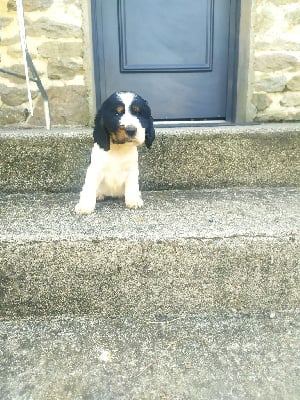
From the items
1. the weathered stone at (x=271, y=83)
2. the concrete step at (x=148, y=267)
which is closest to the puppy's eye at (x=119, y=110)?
the concrete step at (x=148, y=267)

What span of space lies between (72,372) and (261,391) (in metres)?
0.58

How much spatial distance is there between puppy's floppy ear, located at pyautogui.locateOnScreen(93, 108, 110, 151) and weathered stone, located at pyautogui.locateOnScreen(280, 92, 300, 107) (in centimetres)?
168

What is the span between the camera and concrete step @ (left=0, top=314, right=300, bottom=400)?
3.76ft

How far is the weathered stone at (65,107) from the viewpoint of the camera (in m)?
2.75

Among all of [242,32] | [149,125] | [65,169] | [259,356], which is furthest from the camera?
[242,32]

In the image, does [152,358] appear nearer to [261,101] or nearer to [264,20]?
[261,101]

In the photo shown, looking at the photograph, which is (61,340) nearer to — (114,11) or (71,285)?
(71,285)

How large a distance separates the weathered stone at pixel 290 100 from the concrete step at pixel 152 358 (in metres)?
1.87

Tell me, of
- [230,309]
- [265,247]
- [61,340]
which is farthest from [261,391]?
[61,340]

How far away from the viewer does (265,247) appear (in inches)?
57.1

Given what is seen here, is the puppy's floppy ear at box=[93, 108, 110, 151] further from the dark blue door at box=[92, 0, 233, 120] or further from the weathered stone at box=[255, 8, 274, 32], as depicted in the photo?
Answer: the weathered stone at box=[255, 8, 274, 32]

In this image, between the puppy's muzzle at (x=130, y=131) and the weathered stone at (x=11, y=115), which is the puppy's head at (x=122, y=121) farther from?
the weathered stone at (x=11, y=115)

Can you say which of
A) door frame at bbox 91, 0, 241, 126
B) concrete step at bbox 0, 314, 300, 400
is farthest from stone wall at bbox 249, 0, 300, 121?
concrete step at bbox 0, 314, 300, 400

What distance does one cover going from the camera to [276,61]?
2.76 meters
